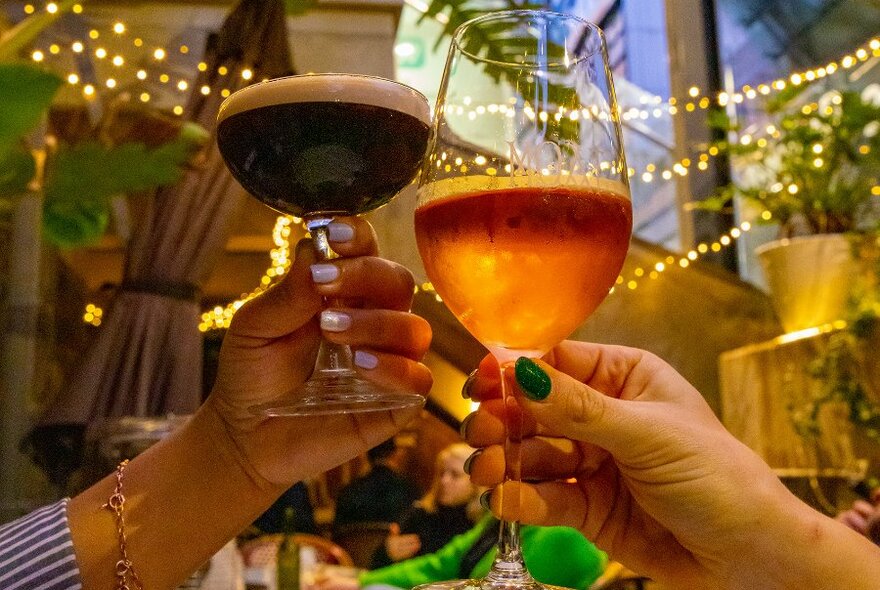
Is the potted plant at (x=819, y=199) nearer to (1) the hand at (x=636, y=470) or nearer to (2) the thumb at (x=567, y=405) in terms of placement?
(1) the hand at (x=636, y=470)

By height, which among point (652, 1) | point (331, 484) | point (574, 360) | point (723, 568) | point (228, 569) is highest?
point (652, 1)

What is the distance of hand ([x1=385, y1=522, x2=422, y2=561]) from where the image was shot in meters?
4.34

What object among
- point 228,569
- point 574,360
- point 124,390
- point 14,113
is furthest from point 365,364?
point 124,390

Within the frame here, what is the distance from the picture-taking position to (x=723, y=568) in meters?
0.89

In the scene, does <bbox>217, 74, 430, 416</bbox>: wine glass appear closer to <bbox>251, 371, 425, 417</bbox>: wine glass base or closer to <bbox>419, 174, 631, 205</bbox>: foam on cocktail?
<bbox>251, 371, 425, 417</bbox>: wine glass base

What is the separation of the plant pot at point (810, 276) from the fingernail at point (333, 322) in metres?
3.16

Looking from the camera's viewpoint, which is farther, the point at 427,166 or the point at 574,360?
the point at 574,360

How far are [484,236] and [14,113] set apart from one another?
1.33ft

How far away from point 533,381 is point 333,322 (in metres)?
0.32

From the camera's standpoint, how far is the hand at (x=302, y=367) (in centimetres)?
100

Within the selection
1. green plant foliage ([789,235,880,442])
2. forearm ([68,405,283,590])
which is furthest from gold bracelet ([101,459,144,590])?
green plant foliage ([789,235,880,442])

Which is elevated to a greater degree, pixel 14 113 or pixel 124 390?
pixel 14 113

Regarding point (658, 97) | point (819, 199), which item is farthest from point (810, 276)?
point (658, 97)

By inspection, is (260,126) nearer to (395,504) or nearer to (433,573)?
(433,573)
